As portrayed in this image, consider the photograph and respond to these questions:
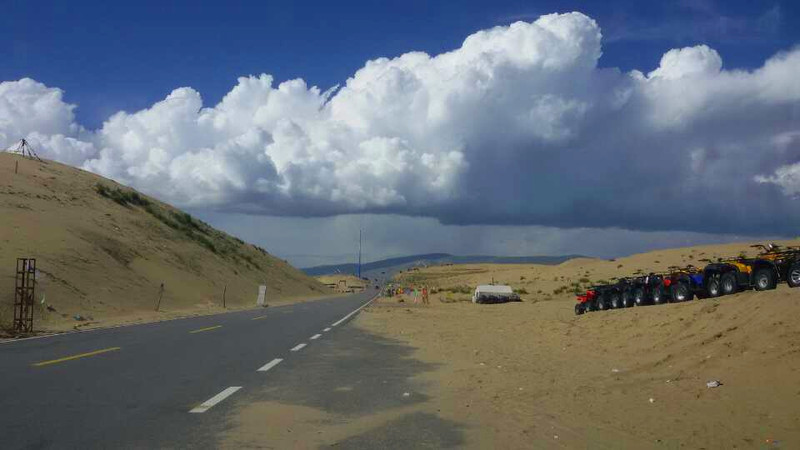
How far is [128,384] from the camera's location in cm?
1118

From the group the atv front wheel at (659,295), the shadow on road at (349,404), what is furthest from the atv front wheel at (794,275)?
the shadow on road at (349,404)

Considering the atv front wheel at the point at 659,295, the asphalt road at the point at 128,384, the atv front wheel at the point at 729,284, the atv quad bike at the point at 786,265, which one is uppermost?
the atv quad bike at the point at 786,265

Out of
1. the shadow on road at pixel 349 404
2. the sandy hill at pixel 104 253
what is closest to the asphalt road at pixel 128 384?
the shadow on road at pixel 349 404

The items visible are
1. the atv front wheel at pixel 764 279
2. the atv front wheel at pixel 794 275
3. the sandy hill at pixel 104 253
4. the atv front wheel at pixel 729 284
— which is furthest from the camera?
the sandy hill at pixel 104 253

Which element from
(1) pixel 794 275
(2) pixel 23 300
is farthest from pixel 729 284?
(2) pixel 23 300

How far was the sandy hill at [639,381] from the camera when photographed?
25.4 ft

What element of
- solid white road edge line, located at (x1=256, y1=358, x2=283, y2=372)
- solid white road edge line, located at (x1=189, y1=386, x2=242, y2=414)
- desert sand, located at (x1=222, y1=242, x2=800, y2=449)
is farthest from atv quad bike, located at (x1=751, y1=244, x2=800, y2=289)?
solid white road edge line, located at (x1=189, y1=386, x2=242, y2=414)

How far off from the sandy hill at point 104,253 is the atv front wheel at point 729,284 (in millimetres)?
23229

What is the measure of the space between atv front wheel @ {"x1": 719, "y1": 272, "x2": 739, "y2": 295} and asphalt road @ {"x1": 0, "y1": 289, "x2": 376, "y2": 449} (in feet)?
38.8

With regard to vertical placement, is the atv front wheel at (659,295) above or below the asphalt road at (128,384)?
above

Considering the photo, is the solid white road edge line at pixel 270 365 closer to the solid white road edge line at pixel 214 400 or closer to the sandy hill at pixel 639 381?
the solid white road edge line at pixel 214 400

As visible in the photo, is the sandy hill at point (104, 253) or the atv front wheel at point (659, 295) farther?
the sandy hill at point (104, 253)

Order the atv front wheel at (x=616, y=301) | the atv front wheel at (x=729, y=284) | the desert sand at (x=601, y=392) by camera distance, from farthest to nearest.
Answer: the atv front wheel at (x=616, y=301), the atv front wheel at (x=729, y=284), the desert sand at (x=601, y=392)

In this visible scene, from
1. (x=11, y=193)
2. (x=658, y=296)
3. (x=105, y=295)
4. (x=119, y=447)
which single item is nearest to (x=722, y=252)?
(x=658, y=296)
